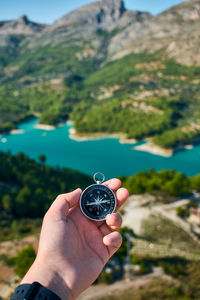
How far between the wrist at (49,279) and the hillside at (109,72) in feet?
154

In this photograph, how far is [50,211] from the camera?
3.14 meters

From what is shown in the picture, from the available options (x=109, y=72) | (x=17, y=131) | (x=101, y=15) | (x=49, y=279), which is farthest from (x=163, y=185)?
(x=101, y=15)

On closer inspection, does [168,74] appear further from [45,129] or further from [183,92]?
[45,129]

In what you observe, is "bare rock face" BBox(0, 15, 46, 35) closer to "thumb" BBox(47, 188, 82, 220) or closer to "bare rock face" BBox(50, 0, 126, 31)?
"bare rock face" BBox(50, 0, 126, 31)

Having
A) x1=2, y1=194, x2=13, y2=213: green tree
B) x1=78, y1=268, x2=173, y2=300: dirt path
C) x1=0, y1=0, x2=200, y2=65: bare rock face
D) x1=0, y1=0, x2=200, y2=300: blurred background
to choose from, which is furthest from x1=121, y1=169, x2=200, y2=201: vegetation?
x1=0, y1=0, x2=200, y2=65: bare rock face

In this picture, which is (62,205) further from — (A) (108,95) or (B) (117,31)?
(B) (117,31)

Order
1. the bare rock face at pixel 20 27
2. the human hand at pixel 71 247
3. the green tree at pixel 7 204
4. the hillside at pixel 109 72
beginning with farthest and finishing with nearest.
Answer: the bare rock face at pixel 20 27 → the hillside at pixel 109 72 → the green tree at pixel 7 204 → the human hand at pixel 71 247

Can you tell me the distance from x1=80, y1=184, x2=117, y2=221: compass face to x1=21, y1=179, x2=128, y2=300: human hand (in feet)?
0.31

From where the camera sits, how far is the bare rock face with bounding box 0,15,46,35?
173 metres

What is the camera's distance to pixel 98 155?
4678 centimetres

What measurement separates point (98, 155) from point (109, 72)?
6800cm

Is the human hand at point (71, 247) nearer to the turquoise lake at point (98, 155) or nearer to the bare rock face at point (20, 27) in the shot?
the turquoise lake at point (98, 155)

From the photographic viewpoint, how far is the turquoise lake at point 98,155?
42.0 m

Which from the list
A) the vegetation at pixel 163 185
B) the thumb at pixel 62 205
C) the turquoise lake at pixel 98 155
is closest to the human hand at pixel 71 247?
the thumb at pixel 62 205
